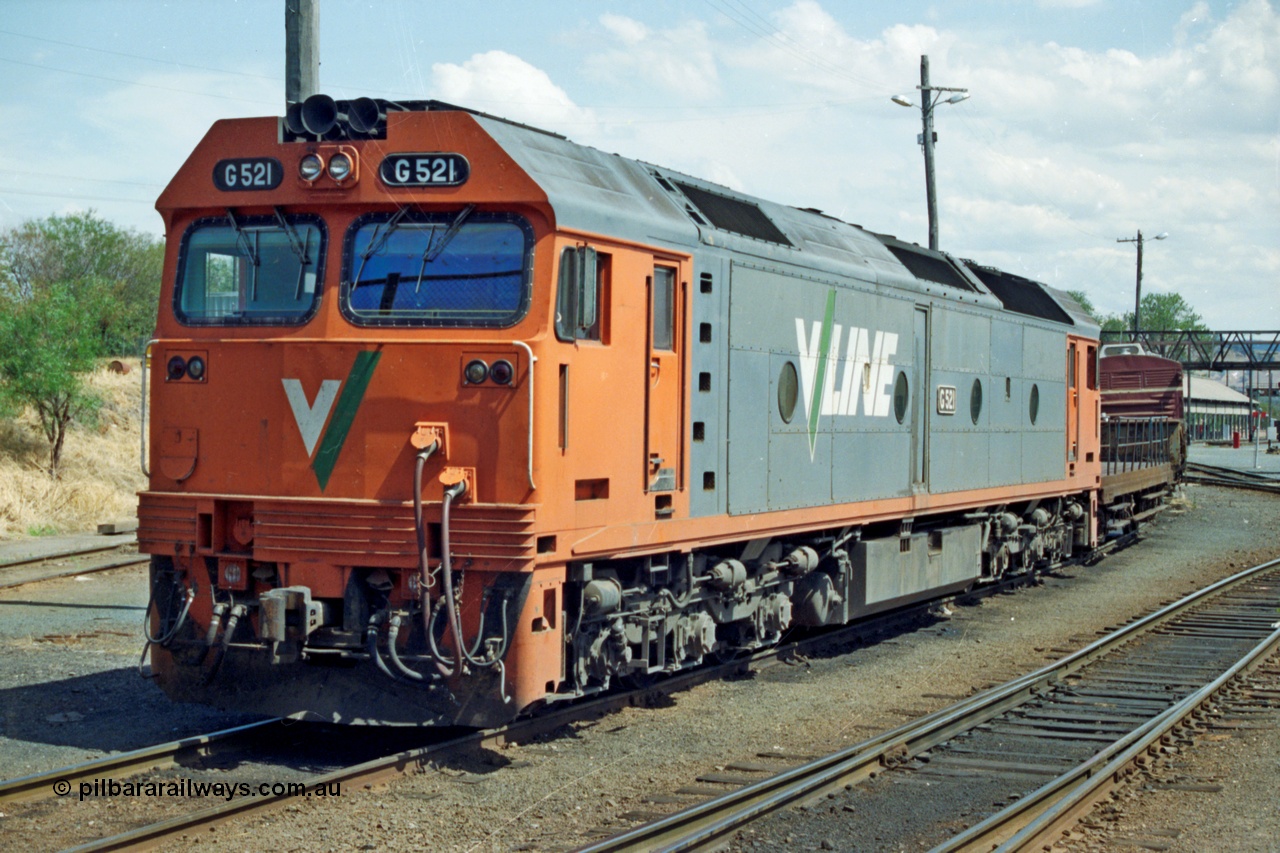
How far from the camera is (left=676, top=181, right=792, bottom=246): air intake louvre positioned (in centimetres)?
1034

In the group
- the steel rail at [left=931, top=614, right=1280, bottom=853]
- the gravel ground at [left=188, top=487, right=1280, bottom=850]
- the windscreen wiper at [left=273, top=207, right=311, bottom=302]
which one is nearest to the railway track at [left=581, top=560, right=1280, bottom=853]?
the steel rail at [left=931, top=614, right=1280, bottom=853]

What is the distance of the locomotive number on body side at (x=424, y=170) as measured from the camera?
26.5ft

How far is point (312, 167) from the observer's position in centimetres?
821

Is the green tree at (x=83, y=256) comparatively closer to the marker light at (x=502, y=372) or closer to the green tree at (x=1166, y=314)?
the marker light at (x=502, y=372)

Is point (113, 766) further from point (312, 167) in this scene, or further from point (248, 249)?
point (312, 167)

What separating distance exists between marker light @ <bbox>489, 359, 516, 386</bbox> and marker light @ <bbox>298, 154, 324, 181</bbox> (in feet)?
5.45

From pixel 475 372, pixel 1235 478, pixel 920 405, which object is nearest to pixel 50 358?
pixel 920 405

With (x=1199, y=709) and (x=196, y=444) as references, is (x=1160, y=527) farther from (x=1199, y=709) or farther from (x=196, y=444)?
(x=196, y=444)

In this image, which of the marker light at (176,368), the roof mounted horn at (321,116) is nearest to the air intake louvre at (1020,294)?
the roof mounted horn at (321,116)

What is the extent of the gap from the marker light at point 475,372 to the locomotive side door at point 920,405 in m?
6.80

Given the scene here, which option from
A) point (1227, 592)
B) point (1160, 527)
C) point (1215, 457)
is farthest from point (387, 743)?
point (1215, 457)

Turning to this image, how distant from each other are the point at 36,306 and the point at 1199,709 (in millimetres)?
22659

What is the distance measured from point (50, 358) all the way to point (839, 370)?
725 inches

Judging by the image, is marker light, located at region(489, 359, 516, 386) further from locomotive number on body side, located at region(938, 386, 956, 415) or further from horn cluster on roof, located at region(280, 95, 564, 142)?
locomotive number on body side, located at region(938, 386, 956, 415)
